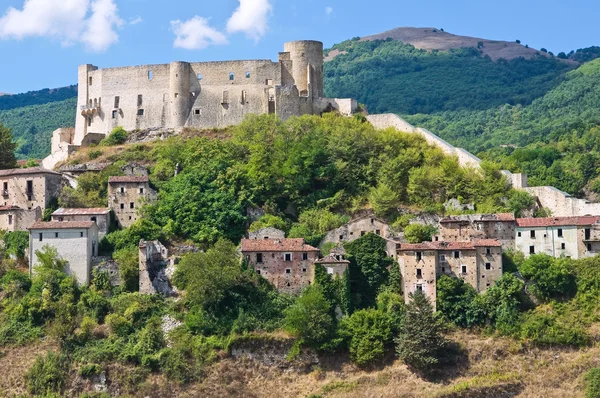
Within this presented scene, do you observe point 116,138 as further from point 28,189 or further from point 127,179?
point 127,179

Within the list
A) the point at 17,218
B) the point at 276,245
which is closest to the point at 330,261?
the point at 276,245

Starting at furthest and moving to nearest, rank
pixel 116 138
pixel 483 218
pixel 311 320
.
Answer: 1. pixel 116 138
2. pixel 483 218
3. pixel 311 320

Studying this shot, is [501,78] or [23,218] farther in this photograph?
[501,78]

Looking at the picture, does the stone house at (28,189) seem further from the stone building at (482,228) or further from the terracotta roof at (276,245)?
the stone building at (482,228)

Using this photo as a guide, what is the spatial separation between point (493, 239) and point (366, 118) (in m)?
21.4

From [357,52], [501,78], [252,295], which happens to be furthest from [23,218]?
[357,52]

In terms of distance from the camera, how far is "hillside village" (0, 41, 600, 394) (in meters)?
57.3

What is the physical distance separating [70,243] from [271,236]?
11.4m

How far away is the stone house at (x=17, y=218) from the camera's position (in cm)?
6425

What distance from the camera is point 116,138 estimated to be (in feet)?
256

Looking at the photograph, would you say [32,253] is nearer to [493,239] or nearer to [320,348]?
[320,348]

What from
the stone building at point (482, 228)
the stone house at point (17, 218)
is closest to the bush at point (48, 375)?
the stone house at point (17, 218)

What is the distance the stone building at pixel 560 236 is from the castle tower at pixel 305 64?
2390 cm

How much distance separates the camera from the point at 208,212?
6419 cm
